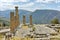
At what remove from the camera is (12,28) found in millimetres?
29781

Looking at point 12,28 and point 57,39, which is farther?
point 12,28

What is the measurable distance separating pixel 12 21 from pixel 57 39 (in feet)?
56.8

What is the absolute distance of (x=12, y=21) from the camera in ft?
101

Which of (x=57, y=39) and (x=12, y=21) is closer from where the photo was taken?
(x=57, y=39)

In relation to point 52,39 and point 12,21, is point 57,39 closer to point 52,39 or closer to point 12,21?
point 52,39

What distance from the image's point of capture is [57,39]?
14.0 m

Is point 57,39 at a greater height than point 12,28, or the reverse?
point 57,39

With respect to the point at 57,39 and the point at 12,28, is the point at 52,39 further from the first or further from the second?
the point at 12,28

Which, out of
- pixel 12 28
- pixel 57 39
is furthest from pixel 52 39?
pixel 12 28

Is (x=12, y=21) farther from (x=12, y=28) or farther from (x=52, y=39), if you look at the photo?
(x=52, y=39)

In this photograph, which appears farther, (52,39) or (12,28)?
(12,28)

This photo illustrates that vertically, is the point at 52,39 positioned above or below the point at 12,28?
above

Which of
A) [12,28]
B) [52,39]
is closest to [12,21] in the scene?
[12,28]

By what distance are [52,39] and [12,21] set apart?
17.0 m
